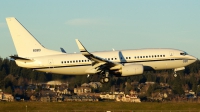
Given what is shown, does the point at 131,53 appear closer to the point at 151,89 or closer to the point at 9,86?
the point at 9,86

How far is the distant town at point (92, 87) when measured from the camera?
263 feet

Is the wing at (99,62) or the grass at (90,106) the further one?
the grass at (90,106)

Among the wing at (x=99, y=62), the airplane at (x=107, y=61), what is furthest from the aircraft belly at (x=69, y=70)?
the wing at (x=99, y=62)

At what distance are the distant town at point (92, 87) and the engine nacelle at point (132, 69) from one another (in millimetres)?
11153

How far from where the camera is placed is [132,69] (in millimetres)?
61906

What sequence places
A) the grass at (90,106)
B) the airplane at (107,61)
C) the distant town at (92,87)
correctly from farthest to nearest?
the distant town at (92,87), the grass at (90,106), the airplane at (107,61)

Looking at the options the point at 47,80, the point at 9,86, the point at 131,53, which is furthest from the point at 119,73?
the point at 9,86

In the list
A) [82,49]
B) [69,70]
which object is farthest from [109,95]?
[82,49]

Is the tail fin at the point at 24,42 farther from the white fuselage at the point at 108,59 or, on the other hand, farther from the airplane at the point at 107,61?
the white fuselage at the point at 108,59

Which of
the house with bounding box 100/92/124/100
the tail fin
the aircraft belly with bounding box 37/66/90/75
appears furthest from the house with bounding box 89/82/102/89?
the aircraft belly with bounding box 37/66/90/75

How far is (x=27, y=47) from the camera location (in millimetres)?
65062

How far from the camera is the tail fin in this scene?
64875 mm

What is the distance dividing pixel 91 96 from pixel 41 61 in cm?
2777

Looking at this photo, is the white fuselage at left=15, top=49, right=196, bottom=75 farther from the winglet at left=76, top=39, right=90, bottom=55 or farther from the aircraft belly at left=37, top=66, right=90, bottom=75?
the winglet at left=76, top=39, right=90, bottom=55
